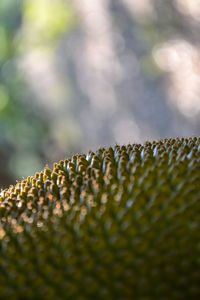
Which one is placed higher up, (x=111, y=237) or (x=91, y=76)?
(x=91, y=76)

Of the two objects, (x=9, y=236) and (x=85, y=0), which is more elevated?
(x=85, y=0)

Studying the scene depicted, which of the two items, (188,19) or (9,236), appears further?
(188,19)

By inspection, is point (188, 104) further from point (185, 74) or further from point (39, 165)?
point (39, 165)

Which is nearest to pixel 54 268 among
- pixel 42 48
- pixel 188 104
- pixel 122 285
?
pixel 122 285


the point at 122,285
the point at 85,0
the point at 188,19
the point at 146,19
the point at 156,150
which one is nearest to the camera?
the point at 122,285

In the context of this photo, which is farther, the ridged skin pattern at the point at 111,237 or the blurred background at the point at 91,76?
the blurred background at the point at 91,76

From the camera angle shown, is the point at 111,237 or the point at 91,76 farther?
the point at 91,76
